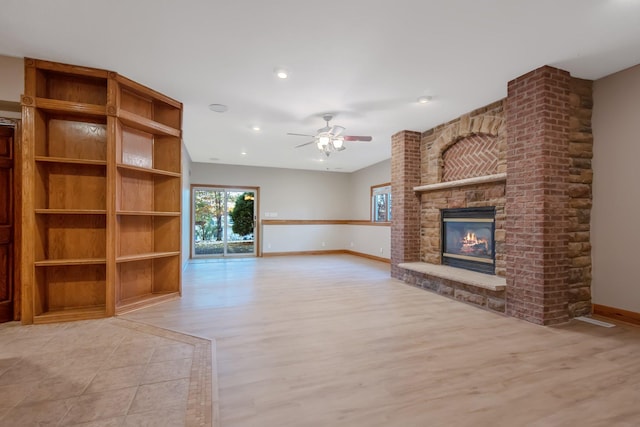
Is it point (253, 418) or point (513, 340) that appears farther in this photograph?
point (513, 340)

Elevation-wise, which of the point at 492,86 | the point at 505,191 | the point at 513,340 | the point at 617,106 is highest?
the point at 492,86

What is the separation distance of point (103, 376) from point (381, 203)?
23.3 feet

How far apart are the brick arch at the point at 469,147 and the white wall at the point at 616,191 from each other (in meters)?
1.03

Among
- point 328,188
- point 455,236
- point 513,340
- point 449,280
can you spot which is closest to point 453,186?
point 455,236

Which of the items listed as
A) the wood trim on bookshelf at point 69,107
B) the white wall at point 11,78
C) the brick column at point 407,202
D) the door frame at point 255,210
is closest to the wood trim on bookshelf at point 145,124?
the wood trim on bookshelf at point 69,107

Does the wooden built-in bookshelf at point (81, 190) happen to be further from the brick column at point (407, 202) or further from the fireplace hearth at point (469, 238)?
the fireplace hearth at point (469, 238)

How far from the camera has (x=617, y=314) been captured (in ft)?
10.7

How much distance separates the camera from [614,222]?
3293mm

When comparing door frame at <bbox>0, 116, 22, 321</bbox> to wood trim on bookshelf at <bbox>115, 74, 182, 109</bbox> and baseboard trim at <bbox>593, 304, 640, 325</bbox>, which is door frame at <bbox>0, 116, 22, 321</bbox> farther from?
baseboard trim at <bbox>593, 304, 640, 325</bbox>

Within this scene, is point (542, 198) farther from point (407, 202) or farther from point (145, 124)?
point (145, 124)

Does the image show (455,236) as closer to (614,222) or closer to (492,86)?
(614,222)

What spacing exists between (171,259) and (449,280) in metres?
4.01

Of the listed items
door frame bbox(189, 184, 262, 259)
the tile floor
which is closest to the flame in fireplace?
the tile floor

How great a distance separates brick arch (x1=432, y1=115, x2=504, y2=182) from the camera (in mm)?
4121
